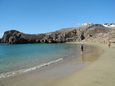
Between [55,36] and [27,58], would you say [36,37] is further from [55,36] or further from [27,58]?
[27,58]

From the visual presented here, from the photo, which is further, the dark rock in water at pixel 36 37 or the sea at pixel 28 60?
the dark rock in water at pixel 36 37

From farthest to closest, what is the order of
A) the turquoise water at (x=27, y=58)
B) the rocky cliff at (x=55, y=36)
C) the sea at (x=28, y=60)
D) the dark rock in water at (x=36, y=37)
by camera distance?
the dark rock in water at (x=36, y=37), the rocky cliff at (x=55, y=36), the turquoise water at (x=27, y=58), the sea at (x=28, y=60)

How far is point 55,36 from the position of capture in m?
166

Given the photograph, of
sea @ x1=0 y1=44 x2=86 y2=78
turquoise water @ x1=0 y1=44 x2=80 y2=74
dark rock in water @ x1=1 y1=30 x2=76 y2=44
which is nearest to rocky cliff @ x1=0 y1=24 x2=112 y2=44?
dark rock in water @ x1=1 y1=30 x2=76 y2=44

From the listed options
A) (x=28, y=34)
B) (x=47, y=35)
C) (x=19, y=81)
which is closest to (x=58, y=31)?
(x=47, y=35)

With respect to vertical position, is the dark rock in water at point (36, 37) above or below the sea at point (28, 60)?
above

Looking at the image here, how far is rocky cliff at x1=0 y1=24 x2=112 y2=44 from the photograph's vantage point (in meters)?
158

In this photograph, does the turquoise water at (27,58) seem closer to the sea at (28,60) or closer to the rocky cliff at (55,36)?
the sea at (28,60)

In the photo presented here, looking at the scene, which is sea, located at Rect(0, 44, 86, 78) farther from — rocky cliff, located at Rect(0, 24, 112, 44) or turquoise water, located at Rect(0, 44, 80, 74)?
rocky cliff, located at Rect(0, 24, 112, 44)

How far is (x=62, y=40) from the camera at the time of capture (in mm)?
159625

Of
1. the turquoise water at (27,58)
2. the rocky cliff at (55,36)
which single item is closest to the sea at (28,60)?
the turquoise water at (27,58)

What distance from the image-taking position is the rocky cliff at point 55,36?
15846 centimetres

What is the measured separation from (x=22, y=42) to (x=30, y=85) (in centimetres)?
15785

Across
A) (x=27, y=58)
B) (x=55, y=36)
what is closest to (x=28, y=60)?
(x=27, y=58)
